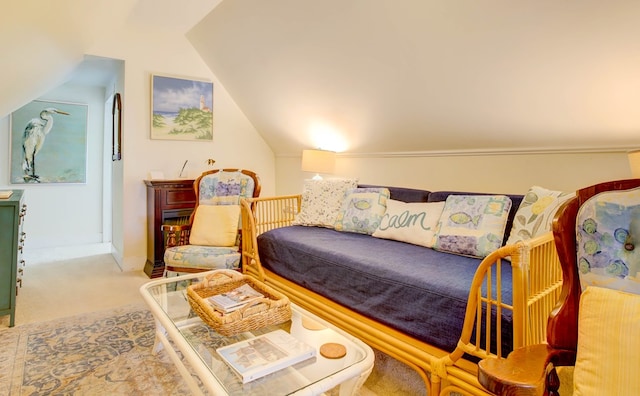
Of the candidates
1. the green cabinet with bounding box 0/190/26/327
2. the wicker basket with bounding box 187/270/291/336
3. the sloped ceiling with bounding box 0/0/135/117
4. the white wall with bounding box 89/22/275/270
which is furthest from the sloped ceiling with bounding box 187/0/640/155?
the green cabinet with bounding box 0/190/26/327

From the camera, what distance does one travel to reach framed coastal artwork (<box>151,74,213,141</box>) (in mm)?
3756

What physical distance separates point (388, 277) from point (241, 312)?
734mm

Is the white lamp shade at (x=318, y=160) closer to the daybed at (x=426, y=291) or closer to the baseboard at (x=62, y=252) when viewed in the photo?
the daybed at (x=426, y=291)

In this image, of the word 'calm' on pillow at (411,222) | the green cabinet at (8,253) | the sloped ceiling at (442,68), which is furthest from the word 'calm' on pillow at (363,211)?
the green cabinet at (8,253)

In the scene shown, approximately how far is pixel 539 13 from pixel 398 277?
4.54 feet

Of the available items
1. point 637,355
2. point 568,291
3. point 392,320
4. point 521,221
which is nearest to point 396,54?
point 521,221

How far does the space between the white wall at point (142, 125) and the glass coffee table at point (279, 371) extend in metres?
2.11

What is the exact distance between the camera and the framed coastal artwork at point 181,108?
3756mm

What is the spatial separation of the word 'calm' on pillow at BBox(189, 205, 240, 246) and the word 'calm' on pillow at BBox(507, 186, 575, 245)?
2077 mm

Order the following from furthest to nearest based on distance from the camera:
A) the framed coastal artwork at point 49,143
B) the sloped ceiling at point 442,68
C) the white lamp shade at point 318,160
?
the framed coastal artwork at point 49,143, the white lamp shade at point 318,160, the sloped ceiling at point 442,68

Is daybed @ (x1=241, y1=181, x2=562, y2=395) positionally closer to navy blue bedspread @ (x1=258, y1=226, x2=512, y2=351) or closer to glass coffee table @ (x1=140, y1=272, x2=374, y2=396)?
navy blue bedspread @ (x1=258, y1=226, x2=512, y2=351)

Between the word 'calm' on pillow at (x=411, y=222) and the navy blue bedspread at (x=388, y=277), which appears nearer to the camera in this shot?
the navy blue bedspread at (x=388, y=277)

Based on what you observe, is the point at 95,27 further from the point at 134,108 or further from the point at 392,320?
the point at 392,320

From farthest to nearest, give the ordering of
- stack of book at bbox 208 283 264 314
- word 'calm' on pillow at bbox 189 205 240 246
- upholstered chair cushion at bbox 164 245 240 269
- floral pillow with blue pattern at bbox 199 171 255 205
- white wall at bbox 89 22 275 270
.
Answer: white wall at bbox 89 22 275 270 → floral pillow with blue pattern at bbox 199 171 255 205 → word 'calm' on pillow at bbox 189 205 240 246 → upholstered chair cushion at bbox 164 245 240 269 → stack of book at bbox 208 283 264 314
